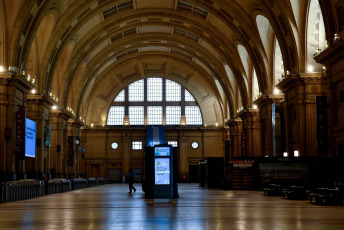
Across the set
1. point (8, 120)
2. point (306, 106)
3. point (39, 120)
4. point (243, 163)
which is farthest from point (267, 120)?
point (8, 120)

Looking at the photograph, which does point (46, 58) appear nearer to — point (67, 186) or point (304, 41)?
point (67, 186)

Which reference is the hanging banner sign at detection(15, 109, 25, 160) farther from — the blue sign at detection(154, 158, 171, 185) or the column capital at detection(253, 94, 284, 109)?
the column capital at detection(253, 94, 284, 109)

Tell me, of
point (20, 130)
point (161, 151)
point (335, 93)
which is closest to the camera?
point (161, 151)

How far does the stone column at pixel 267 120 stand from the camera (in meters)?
44.5

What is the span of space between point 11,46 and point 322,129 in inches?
782

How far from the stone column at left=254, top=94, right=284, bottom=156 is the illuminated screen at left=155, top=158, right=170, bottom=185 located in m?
22.1

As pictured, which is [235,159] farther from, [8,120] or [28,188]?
[8,120]

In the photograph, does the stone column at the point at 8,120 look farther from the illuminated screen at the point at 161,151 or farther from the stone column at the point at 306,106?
the stone column at the point at 306,106

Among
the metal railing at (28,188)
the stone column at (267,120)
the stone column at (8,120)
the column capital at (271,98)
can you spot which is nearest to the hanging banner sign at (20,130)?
the stone column at (8,120)

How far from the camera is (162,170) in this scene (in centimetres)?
2311

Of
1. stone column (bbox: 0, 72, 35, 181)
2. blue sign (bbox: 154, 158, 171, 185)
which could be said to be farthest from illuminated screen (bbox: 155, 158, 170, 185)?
stone column (bbox: 0, 72, 35, 181)

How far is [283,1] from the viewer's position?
35.2m

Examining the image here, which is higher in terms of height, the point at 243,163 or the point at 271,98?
the point at 271,98

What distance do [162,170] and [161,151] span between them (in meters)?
0.85
